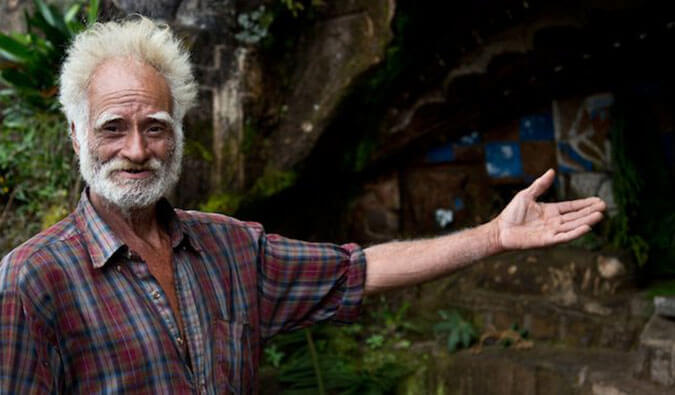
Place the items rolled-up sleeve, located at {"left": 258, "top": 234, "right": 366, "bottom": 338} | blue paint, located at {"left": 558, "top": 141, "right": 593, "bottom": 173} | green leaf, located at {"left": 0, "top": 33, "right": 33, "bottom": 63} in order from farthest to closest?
blue paint, located at {"left": 558, "top": 141, "right": 593, "bottom": 173}
green leaf, located at {"left": 0, "top": 33, "right": 33, "bottom": 63}
rolled-up sleeve, located at {"left": 258, "top": 234, "right": 366, "bottom": 338}

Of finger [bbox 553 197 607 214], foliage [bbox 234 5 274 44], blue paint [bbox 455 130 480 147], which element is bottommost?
finger [bbox 553 197 607 214]

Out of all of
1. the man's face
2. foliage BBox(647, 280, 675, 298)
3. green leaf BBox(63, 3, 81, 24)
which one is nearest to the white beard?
the man's face

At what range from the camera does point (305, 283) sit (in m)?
2.10

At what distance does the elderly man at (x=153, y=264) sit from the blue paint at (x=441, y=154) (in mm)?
3254

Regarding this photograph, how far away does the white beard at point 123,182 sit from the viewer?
176 centimetres

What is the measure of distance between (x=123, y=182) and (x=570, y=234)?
3.51ft

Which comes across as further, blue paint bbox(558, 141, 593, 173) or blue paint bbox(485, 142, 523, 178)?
blue paint bbox(485, 142, 523, 178)

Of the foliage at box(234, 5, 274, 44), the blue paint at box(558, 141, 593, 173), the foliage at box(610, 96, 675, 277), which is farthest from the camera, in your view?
the blue paint at box(558, 141, 593, 173)

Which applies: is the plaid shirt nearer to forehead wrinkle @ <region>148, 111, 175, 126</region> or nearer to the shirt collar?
the shirt collar

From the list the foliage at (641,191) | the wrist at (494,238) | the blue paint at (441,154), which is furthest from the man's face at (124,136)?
the blue paint at (441,154)

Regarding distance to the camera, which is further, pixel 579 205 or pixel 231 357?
pixel 579 205

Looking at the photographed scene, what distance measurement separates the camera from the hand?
199cm

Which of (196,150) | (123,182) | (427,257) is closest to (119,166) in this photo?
(123,182)

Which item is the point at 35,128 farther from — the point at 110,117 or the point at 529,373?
the point at 110,117
